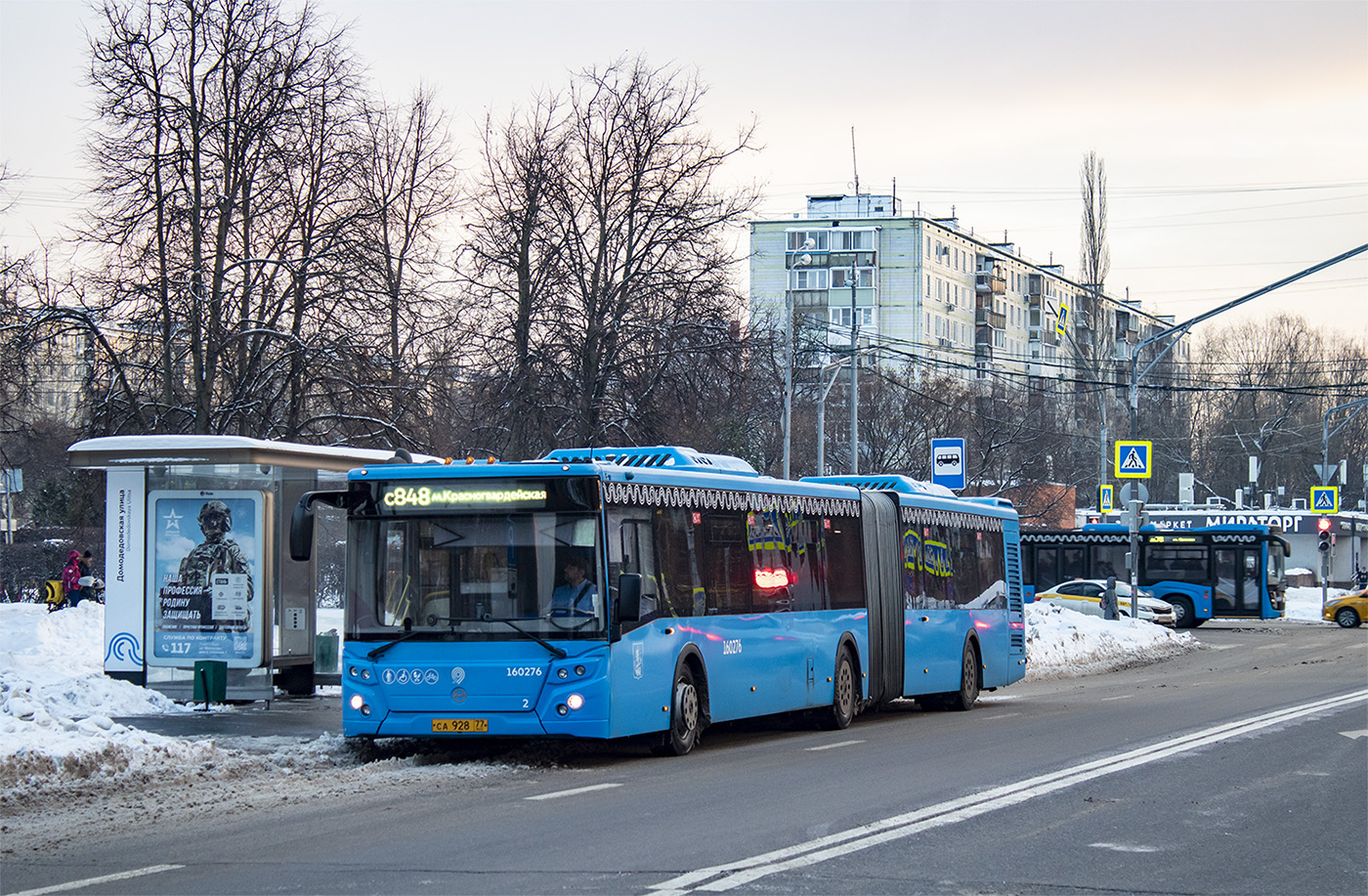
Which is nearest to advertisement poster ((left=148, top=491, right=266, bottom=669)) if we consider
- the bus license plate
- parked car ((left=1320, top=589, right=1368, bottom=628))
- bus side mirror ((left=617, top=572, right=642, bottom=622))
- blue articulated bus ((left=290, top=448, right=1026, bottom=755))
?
blue articulated bus ((left=290, top=448, right=1026, bottom=755))

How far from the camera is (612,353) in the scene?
36.3 meters

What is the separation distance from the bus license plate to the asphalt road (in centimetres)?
33

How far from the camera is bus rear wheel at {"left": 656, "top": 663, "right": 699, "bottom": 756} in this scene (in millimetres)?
14289

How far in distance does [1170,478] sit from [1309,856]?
100409 millimetres

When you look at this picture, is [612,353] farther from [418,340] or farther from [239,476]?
[239,476]

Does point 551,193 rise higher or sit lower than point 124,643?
higher

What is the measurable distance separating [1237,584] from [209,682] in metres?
40.0

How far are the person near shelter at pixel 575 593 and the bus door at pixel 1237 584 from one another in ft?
134

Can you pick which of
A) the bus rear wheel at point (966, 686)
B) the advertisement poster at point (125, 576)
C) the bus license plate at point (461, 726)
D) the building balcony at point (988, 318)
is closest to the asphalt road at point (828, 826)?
the bus license plate at point (461, 726)

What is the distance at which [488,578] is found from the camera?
1326 centimetres

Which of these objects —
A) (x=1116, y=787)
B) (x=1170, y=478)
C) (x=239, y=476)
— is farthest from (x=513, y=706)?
(x=1170, y=478)

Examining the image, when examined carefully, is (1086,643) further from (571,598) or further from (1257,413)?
(1257,413)

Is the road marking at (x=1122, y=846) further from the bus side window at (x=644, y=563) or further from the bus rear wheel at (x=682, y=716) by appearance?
the bus rear wheel at (x=682, y=716)

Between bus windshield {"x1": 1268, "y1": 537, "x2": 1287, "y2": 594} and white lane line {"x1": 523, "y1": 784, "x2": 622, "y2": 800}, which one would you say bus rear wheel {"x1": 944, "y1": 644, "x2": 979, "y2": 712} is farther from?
bus windshield {"x1": 1268, "y1": 537, "x2": 1287, "y2": 594}
